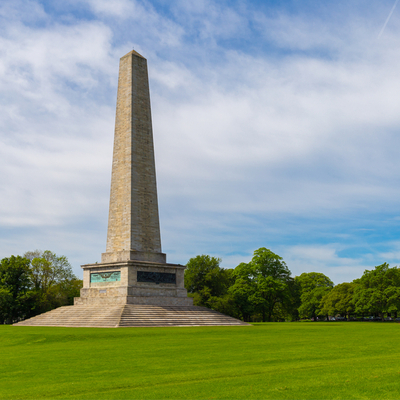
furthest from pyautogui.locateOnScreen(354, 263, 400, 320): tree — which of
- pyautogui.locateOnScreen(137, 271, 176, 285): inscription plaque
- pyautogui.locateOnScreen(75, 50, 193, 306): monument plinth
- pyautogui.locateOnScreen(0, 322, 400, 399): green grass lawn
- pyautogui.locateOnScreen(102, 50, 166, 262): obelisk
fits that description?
pyautogui.locateOnScreen(0, 322, 400, 399): green grass lawn

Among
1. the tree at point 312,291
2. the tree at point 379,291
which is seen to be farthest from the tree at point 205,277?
the tree at point 379,291

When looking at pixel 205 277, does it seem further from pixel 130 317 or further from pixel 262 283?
pixel 130 317

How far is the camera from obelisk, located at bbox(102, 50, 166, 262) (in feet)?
138

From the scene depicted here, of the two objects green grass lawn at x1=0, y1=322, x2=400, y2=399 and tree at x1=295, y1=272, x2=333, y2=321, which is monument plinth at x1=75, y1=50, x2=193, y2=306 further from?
tree at x1=295, y1=272, x2=333, y2=321

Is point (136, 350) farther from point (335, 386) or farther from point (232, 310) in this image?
point (232, 310)

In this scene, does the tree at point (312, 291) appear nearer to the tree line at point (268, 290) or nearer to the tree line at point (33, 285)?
the tree line at point (268, 290)

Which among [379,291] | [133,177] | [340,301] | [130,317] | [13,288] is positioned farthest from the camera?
[340,301]

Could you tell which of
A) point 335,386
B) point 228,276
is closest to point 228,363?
point 335,386

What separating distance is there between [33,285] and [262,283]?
3035 cm

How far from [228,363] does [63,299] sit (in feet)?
157

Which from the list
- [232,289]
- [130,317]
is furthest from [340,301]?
[130,317]

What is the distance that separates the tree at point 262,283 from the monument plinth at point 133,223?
2038cm

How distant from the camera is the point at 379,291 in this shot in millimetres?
57156

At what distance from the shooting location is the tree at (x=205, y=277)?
6512 cm
